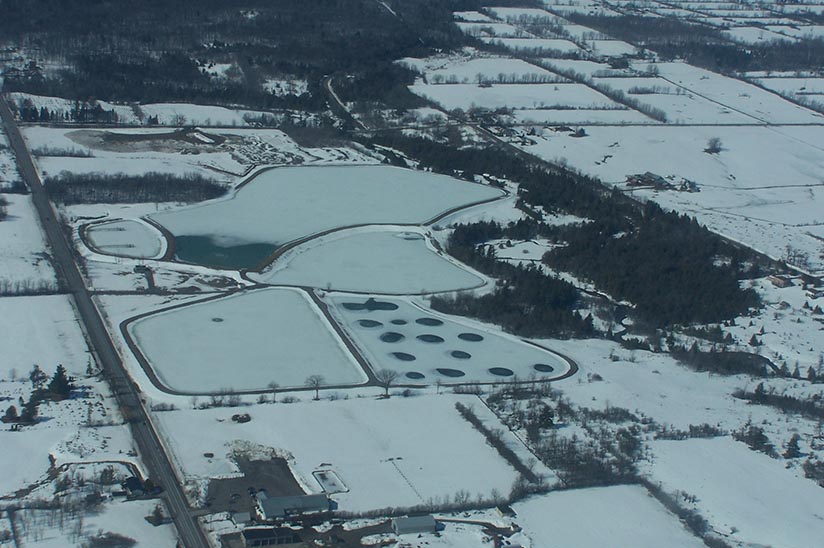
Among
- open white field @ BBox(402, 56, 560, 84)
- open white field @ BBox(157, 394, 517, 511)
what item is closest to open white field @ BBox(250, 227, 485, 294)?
open white field @ BBox(157, 394, 517, 511)

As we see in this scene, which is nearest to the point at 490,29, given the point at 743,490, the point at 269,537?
the point at 743,490

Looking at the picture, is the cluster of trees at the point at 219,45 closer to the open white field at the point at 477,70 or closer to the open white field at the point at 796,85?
the open white field at the point at 477,70

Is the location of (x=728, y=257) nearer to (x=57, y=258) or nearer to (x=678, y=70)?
(x=57, y=258)

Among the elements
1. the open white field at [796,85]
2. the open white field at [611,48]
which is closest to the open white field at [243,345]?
the open white field at [796,85]

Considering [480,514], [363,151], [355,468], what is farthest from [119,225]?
[480,514]

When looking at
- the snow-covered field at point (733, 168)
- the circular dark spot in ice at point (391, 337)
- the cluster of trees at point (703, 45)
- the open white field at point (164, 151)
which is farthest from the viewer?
the cluster of trees at point (703, 45)

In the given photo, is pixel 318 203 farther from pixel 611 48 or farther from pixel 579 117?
pixel 611 48

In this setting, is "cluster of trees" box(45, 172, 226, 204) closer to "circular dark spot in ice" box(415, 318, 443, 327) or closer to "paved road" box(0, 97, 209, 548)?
"paved road" box(0, 97, 209, 548)
